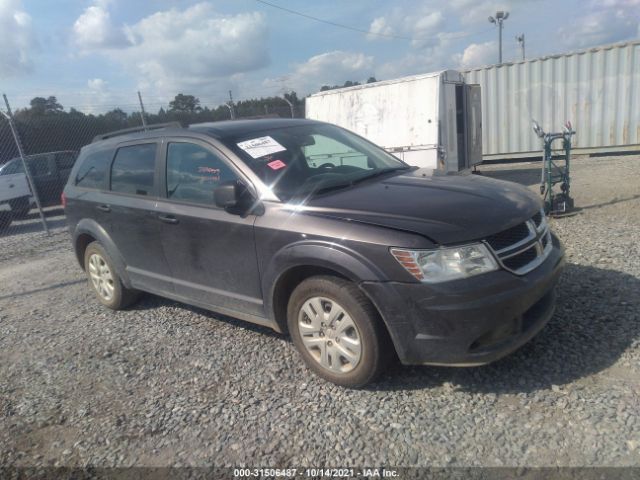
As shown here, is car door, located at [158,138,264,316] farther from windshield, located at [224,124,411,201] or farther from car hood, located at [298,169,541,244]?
car hood, located at [298,169,541,244]

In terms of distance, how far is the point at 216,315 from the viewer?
4582mm

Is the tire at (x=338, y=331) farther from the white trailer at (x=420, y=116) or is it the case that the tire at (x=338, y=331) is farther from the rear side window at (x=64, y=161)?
the rear side window at (x=64, y=161)

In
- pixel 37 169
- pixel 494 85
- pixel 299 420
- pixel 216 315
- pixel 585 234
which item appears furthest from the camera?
pixel 494 85

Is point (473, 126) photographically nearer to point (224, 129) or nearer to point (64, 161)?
point (224, 129)

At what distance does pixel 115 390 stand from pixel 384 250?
230 cm

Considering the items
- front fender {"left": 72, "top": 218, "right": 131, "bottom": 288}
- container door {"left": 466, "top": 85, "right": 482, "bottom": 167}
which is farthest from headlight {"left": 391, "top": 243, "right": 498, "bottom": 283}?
container door {"left": 466, "top": 85, "right": 482, "bottom": 167}

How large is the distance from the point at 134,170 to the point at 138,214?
0.46 metres

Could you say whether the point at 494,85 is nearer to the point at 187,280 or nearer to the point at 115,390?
the point at 187,280

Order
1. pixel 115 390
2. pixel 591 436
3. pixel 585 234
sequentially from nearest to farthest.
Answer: pixel 591 436, pixel 115 390, pixel 585 234

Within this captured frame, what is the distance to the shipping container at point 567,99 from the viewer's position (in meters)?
12.6

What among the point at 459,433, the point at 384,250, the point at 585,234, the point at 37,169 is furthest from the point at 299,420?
the point at 37,169

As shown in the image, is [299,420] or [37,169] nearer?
[299,420]

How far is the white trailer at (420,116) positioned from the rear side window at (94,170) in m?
6.32

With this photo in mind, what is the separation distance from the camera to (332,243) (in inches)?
115
